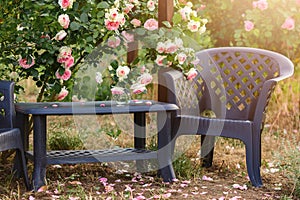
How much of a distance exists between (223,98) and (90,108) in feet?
3.75

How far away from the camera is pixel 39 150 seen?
346cm

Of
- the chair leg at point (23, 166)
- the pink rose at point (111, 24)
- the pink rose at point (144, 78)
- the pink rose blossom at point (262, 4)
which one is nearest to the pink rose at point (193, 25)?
the pink rose at point (144, 78)

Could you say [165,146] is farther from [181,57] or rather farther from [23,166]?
[23,166]

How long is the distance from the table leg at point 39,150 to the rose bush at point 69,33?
0.39m

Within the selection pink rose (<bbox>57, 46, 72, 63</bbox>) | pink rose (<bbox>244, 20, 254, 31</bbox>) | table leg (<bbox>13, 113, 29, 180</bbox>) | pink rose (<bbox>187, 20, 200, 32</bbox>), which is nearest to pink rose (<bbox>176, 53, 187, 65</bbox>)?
pink rose (<bbox>187, 20, 200, 32</bbox>)

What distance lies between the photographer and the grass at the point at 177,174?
11.6 ft

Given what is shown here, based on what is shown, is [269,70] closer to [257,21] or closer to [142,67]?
[142,67]

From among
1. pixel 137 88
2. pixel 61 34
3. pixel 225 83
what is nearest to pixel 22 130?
pixel 61 34

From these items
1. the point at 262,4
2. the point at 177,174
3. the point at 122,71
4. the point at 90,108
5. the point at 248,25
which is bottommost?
the point at 177,174

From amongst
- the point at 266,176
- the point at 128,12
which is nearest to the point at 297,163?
the point at 266,176

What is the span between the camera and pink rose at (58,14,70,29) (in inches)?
139

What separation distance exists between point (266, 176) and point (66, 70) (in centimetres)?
144

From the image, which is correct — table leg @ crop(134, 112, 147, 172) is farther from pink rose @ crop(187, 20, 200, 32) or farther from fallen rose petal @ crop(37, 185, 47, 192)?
fallen rose petal @ crop(37, 185, 47, 192)

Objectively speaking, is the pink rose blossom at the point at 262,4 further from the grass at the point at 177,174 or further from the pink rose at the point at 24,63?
the pink rose at the point at 24,63
